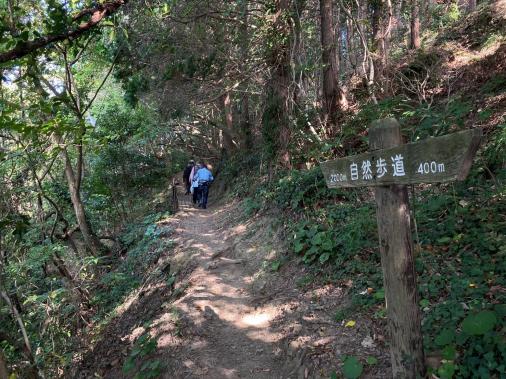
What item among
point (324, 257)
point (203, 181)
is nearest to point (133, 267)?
point (203, 181)

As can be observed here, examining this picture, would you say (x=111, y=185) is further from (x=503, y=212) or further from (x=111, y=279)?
(x=503, y=212)

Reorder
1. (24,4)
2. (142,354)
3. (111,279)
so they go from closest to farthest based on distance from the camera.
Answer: (142,354) < (24,4) < (111,279)

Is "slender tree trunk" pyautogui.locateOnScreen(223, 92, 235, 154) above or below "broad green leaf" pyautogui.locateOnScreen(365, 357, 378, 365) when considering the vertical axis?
above

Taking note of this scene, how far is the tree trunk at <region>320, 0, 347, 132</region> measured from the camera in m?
9.34

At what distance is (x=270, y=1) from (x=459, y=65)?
474cm

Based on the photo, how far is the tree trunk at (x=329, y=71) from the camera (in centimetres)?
934

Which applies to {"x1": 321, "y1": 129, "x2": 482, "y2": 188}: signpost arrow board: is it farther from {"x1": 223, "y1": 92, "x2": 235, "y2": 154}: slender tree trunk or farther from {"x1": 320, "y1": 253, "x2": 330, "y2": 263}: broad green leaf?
{"x1": 223, "y1": 92, "x2": 235, "y2": 154}: slender tree trunk

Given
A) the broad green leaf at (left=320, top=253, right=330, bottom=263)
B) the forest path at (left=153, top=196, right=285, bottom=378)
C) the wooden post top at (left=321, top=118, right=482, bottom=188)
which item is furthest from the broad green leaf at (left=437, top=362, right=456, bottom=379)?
the broad green leaf at (left=320, top=253, right=330, bottom=263)

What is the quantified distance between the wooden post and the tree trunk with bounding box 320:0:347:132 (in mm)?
6907

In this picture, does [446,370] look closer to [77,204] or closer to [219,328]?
[219,328]

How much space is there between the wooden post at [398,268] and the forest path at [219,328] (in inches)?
71.8

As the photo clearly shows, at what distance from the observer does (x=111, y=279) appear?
9.94 m

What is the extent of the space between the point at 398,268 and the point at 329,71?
756 centimetres

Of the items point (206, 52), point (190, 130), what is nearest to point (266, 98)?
point (206, 52)
